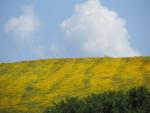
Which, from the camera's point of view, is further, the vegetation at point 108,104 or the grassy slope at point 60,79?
the grassy slope at point 60,79

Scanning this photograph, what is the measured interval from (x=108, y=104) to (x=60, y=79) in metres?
29.6

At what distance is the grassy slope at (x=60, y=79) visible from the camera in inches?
1574

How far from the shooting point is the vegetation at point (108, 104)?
16.6m

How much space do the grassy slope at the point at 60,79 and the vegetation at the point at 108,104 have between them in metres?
18.0

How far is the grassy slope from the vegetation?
17980 millimetres

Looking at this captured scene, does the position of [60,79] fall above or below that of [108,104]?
above

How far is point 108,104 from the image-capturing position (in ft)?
55.6

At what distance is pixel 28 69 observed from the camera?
170 ft

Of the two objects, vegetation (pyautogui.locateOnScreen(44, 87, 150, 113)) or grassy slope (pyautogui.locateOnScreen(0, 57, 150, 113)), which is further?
grassy slope (pyautogui.locateOnScreen(0, 57, 150, 113))

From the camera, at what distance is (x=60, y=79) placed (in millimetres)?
46469

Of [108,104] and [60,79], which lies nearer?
[108,104]

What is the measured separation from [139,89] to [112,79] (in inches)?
1026

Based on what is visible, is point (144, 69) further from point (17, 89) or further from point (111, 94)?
point (111, 94)

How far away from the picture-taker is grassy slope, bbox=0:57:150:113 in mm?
39975
